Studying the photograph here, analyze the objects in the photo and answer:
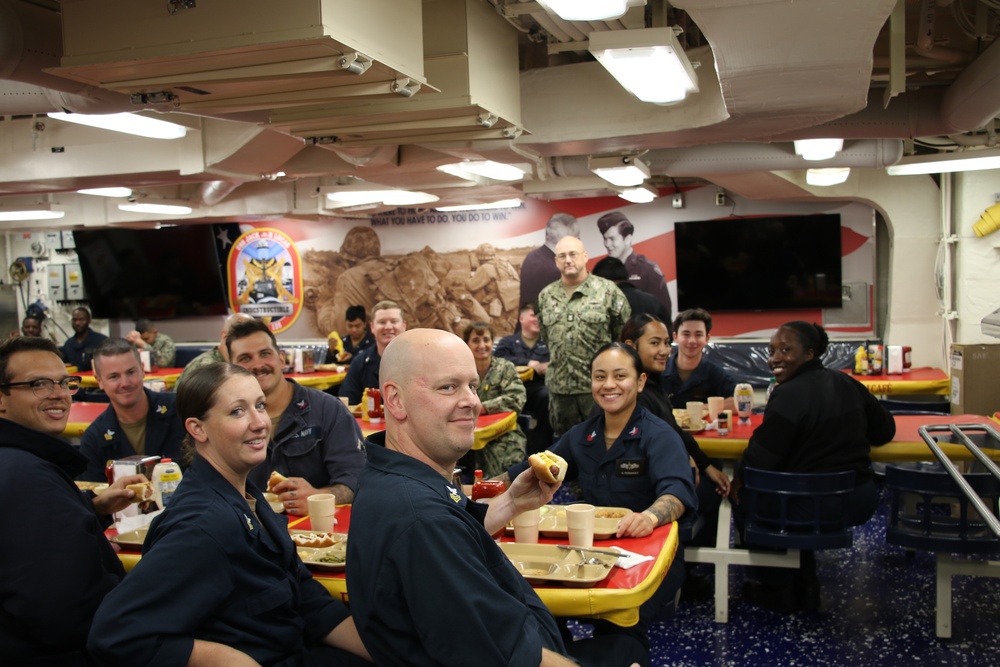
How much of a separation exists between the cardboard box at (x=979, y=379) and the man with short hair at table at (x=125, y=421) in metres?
5.75

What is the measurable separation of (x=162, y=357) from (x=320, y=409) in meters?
8.88

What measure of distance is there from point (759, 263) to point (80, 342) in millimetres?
9236

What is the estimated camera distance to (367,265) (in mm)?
12453

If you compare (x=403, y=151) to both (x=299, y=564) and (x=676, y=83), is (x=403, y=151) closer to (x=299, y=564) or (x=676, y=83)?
(x=676, y=83)

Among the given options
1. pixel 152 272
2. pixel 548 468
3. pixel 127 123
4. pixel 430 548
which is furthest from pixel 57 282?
pixel 430 548

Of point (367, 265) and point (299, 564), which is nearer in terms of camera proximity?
point (299, 564)

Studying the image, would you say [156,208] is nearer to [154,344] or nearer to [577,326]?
[154,344]

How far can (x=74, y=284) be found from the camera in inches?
561

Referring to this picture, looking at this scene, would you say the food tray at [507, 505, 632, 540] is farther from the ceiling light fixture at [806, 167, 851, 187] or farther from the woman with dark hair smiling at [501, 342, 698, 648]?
the ceiling light fixture at [806, 167, 851, 187]

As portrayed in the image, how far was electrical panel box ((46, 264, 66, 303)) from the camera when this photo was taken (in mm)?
14289

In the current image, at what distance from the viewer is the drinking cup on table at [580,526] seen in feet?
9.89

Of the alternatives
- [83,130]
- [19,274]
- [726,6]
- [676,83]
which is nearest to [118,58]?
[726,6]

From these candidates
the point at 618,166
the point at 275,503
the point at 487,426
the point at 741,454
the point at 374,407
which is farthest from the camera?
the point at 618,166

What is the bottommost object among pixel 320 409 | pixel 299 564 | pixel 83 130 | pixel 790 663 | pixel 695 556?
pixel 790 663
